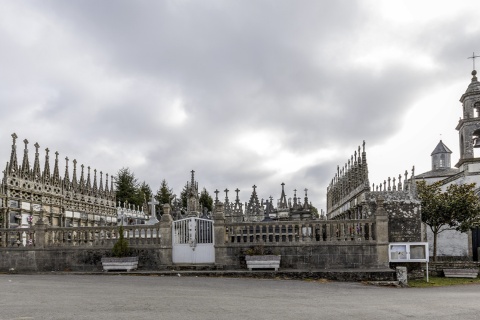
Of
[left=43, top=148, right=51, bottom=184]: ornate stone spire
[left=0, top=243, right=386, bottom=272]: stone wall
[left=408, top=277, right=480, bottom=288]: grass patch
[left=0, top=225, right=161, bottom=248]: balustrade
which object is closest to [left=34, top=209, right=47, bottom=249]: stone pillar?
[left=0, top=225, right=161, bottom=248]: balustrade

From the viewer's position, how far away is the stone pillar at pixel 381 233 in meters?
17.5

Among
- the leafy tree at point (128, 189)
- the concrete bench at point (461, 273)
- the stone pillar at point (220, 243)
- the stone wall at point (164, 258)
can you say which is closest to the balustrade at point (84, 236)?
the stone wall at point (164, 258)

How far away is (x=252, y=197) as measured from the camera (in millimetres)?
30844

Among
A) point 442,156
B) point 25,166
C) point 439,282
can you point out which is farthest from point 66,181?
point 442,156

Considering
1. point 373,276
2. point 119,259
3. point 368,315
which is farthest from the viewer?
point 119,259

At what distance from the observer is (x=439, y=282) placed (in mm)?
17859

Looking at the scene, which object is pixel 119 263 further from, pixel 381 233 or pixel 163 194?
pixel 163 194

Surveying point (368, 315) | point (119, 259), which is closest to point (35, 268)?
point (119, 259)

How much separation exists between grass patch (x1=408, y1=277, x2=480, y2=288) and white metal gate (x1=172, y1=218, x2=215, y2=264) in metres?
7.31

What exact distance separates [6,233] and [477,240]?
25.4 m

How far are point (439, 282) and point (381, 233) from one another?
2.88 meters

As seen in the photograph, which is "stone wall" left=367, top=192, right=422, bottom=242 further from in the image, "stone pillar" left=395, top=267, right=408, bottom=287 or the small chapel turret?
the small chapel turret

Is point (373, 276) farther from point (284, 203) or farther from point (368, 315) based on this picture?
point (284, 203)

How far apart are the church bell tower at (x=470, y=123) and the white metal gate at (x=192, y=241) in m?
19.4
